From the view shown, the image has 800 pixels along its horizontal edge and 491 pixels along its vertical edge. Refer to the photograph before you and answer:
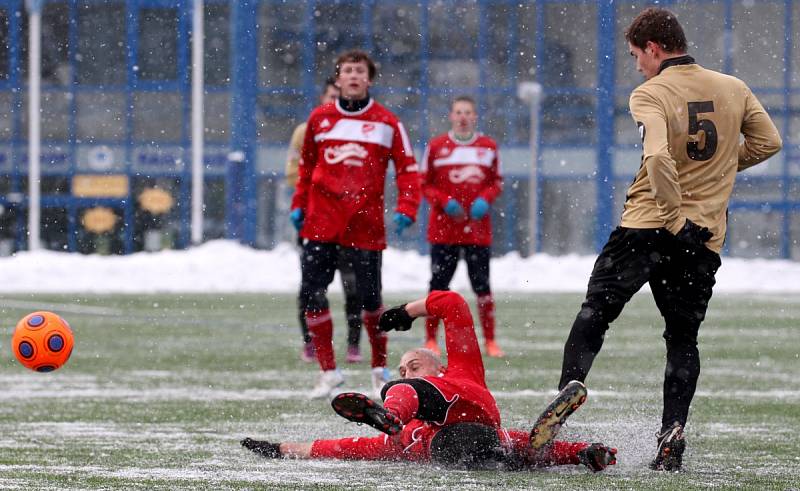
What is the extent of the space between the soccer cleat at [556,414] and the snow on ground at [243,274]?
58.8 ft

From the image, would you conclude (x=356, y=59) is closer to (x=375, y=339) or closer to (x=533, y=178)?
(x=375, y=339)

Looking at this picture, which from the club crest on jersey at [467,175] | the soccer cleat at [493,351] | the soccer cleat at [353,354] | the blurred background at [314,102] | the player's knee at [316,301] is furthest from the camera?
the blurred background at [314,102]

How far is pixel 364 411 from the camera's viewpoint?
5215 mm

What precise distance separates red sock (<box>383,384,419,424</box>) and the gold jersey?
3.95 ft

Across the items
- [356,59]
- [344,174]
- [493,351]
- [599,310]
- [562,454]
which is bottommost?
[493,351]

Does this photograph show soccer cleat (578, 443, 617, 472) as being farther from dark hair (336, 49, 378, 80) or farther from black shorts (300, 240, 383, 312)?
dark hair (336, 49, 378, 80)


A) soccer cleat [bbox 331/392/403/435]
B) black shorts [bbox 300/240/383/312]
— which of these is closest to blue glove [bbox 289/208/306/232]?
black shorts [bbox 300/240/383/312]

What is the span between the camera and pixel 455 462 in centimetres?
580

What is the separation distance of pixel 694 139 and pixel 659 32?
0.47 metres

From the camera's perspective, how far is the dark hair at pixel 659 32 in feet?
20.2

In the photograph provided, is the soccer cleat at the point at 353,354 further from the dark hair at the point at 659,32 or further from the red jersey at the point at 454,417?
the dark hair at the point at 659,32

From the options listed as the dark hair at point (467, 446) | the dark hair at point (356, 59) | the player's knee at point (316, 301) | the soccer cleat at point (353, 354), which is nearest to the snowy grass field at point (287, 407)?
the dark hair at point (467, 446)

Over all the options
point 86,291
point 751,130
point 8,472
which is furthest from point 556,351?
point 86,291

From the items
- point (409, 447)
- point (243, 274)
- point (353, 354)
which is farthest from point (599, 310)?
point (243, 274)
